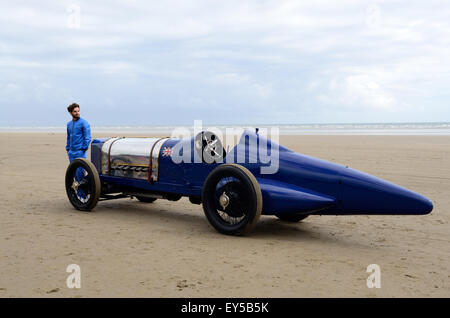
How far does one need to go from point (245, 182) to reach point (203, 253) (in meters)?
1.00

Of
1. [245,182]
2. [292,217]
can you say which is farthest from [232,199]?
[292,217]

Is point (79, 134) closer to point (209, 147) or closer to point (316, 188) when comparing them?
point (209, 147)

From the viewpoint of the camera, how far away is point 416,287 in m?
3.84

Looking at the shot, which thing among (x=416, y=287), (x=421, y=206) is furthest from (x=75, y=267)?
(x=421, y=206)

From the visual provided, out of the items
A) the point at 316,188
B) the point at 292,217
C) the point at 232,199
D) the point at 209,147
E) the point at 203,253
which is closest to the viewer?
the point at 203,253

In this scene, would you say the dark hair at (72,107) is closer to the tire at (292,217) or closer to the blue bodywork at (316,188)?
the blue bodywork at (316,188)

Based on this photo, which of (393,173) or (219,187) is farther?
(393,173)

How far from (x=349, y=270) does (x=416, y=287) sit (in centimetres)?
63

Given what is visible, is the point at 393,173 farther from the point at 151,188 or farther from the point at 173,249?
the point at 173,249

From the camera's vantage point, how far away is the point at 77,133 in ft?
25.3

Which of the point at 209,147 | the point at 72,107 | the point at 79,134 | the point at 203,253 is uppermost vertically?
the point at 72,107

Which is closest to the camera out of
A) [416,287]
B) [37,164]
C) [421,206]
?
[416,287]

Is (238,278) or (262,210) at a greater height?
(262,210)

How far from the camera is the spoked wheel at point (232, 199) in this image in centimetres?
516
